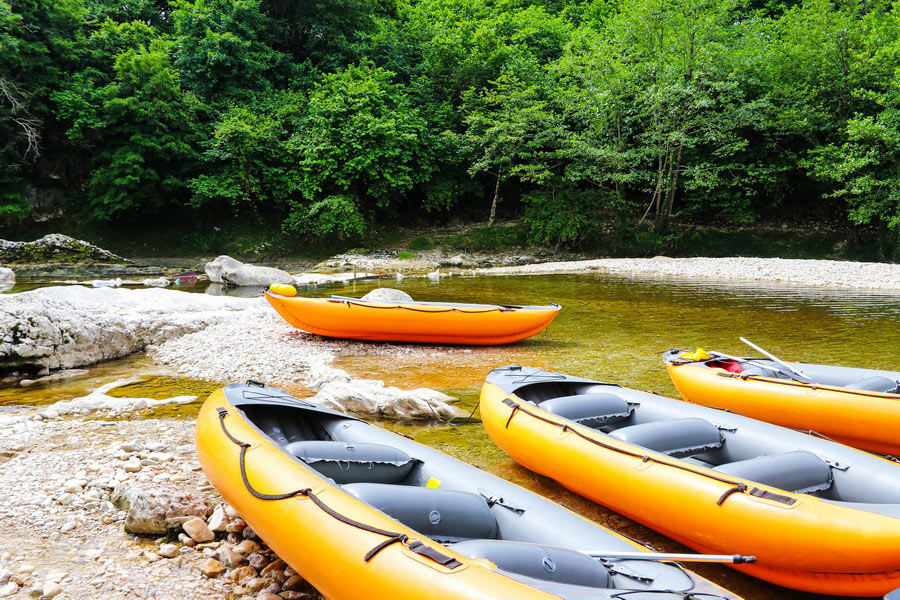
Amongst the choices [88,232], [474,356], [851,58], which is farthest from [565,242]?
[88,232]

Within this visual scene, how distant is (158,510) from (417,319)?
4.60 m

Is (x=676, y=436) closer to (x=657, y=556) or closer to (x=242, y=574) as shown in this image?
(x=657, y=556)

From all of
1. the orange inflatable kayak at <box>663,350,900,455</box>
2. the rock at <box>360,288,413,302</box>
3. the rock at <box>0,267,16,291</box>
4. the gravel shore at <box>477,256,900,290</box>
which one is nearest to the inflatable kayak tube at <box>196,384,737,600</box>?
the orange inflatable kayak at <box>663,350,900,455</box>

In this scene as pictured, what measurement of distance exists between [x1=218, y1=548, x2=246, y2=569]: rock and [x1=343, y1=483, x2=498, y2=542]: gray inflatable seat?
705 mm

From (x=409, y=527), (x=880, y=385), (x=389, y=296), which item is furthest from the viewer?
(x=389, y=296)

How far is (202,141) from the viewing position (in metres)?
20.7

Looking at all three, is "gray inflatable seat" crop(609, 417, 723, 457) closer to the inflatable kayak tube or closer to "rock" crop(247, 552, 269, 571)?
the inflatable kayak tube

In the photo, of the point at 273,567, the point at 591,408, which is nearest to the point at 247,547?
the point at 273,567

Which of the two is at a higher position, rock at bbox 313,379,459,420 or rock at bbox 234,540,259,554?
rock at bbox 313,379,459,420

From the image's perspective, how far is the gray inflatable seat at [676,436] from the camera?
3047 millimetres

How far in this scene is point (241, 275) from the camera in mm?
14484

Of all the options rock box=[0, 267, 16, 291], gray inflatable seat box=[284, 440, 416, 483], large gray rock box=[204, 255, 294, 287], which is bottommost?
rock box=[0, 267, 16, 291]

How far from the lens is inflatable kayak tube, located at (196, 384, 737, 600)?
170 centimetres

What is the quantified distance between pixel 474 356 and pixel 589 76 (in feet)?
55.5
